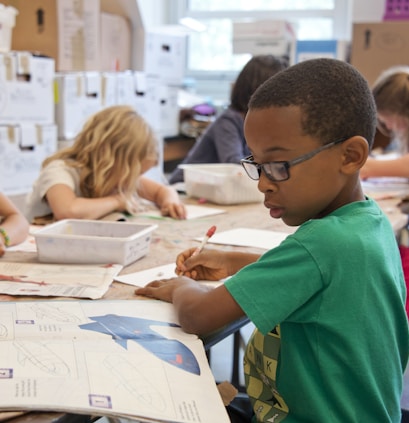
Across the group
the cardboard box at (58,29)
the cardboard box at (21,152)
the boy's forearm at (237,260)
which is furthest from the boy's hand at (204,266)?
the cardboard box at (58,29)

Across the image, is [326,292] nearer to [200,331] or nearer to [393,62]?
[200,331]

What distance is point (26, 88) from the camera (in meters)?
2.90

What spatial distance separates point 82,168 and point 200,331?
3.46ft

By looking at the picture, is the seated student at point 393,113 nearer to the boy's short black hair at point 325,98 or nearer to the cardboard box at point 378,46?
the cardboard box at point 378,46

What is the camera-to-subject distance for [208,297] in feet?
3.00

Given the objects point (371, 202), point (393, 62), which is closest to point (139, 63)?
point (393, 62)

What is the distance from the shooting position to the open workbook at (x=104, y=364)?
2.29 feet

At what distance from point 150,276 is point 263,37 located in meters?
3.07

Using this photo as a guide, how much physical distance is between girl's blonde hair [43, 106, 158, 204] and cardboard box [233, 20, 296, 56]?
229 cm

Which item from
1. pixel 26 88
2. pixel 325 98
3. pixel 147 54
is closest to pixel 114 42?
pixel 147 54

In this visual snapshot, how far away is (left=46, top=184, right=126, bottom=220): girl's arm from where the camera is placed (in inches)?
67.4

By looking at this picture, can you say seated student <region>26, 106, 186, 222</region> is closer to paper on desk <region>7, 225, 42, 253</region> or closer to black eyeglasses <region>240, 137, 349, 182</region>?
paper on desk <region>7, 225, 42, 253</region>

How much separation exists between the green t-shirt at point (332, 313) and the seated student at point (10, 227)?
0.71 m

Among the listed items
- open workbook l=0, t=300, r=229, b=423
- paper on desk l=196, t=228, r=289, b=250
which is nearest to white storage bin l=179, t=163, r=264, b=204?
paper on desk l=196, t=228, r=289, b=250
